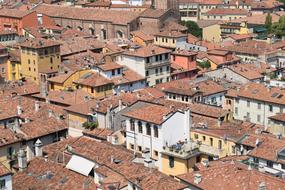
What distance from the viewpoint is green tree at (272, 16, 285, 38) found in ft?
357

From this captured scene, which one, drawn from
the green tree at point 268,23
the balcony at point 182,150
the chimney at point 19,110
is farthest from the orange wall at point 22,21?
the balcony at point 182,150

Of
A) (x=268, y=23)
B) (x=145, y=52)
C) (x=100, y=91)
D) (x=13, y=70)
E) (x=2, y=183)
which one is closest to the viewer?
(x=2, y=183)

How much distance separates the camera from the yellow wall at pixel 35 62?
74500mm

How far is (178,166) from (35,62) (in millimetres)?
37274

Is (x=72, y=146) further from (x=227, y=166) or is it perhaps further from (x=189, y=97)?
(x=189, y=97)

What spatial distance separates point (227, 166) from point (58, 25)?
278 feet

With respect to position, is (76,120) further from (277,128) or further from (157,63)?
(157,63)

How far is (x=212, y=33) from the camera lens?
11644 centimetres

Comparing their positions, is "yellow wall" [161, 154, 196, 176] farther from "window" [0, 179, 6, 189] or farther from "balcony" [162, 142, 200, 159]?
"window" [0, 179, 6, 189]

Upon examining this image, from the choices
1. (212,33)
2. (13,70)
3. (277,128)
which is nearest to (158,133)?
(277,128)

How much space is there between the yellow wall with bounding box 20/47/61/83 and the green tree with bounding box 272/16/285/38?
4777cm

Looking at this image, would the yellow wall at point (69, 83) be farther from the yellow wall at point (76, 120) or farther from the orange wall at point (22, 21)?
the orange wall at point (22, 21)

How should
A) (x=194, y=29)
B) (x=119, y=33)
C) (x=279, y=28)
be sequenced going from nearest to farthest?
(x=119, y=33) < (x=279, y=28) < (x=194, y=29)

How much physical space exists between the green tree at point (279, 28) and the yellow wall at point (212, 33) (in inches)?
423
